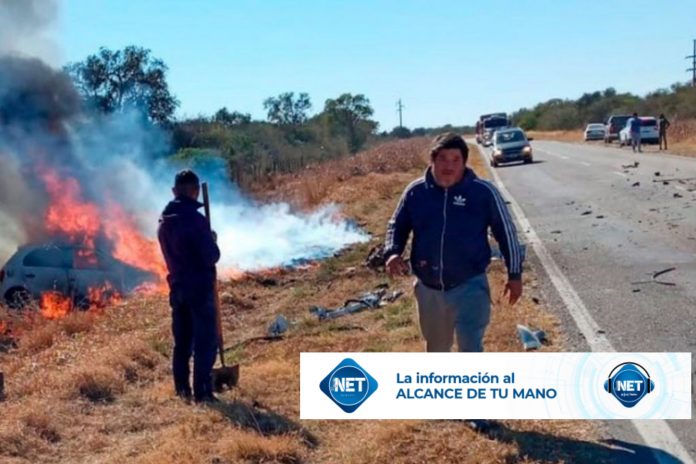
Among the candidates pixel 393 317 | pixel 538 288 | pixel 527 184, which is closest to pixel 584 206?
pixel 527 184

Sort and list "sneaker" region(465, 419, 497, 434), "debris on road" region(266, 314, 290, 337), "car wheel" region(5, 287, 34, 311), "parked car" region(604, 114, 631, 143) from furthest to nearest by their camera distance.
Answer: "parked car" region(604, 114, 631, 143)
"car wheel" region(5, 287, 34, 311)
"debris on road" region(266, 314, 290, 337)
"sneaker" region(465, 419, 497, 434)

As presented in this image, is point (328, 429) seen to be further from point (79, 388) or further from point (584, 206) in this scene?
point (584, 206)

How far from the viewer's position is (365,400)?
5531 millimetres

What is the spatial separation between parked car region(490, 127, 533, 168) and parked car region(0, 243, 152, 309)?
23.0m

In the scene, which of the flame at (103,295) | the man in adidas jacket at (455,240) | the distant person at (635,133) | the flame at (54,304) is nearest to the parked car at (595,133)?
the distant person at (635,133)

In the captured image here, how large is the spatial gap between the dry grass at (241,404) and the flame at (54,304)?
170 cm

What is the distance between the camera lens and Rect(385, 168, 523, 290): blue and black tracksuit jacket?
5.16 meters

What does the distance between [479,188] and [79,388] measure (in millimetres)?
3922

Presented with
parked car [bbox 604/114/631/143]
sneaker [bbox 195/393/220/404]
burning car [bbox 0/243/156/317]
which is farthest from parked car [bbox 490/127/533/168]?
sneaker [bbox 195/393/220/404]

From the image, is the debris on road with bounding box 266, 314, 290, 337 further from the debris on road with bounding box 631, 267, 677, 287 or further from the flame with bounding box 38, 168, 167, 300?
the flame with bounding box 38, 168, 167, 300

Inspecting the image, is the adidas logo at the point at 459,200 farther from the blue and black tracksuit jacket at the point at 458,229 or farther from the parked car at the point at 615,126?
the parked car at the point at 615,126

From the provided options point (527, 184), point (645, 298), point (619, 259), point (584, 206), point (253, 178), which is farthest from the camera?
point (253, 178)

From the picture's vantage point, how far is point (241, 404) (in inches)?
253

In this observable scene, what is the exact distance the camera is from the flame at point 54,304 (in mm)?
13969
